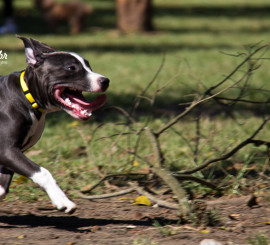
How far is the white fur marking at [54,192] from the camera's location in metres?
3.84

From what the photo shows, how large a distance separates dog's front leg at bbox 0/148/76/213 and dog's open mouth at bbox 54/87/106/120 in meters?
0.45

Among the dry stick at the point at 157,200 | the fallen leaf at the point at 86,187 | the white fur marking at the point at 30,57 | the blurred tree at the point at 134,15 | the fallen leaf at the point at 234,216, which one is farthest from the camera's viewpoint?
the blurred tree at the point at 134,15

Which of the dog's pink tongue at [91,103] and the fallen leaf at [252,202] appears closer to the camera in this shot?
the dog's pink tongue at [91,103]

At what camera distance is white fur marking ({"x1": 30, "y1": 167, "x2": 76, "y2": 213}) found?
3842 millimetres

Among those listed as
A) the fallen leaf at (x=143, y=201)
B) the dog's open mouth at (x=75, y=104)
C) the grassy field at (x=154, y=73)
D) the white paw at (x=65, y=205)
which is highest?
the dog's open mouth at (x=75, y=104)

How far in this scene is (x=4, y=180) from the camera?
14.8 feet

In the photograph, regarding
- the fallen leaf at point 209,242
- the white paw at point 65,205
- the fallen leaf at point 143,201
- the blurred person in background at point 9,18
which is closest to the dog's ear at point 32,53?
the white paw at point 65,205

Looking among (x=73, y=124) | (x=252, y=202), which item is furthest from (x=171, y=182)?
(x=73, y=124)

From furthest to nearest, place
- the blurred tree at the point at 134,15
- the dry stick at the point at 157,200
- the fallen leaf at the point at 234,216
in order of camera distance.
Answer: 1. the blurred tree at the point at 134,15
2. the dry stick at the point at 157,200
3. the fallen leaf at the point at 234,216

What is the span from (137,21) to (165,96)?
8.53 metres

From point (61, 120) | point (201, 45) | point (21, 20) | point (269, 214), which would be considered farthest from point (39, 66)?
point (21, 20)

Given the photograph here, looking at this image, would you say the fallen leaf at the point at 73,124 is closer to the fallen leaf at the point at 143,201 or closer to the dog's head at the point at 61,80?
the fallen leaf at the point at 143,201

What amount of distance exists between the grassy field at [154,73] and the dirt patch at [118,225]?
0.57 m

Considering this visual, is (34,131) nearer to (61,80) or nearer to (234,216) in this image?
(61,80)
